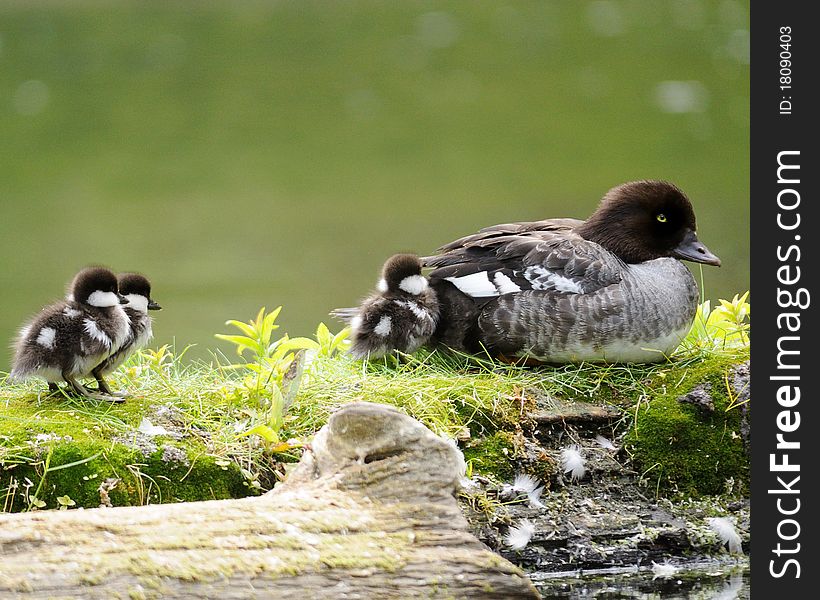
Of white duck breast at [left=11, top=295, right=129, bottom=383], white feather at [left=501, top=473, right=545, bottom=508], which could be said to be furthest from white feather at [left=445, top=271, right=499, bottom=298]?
white duck breast at [left=11, top=295, right=129, bottom=383]

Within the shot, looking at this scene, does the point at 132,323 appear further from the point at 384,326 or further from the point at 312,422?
the point at 384,326

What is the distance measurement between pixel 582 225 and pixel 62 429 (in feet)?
9.23

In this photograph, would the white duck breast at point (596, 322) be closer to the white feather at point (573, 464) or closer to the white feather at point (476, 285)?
the white feather at point (476, 285)

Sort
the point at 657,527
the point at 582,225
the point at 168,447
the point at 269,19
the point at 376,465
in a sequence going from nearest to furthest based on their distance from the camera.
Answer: the point at 376,465 → the point at 168,447 → the point at 657,527 → the point at 582,225 → the point at 269,19

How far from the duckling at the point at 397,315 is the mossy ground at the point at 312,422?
0.12m

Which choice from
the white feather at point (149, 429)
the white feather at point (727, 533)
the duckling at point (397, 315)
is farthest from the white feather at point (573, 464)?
the white feather at point (149, 429)

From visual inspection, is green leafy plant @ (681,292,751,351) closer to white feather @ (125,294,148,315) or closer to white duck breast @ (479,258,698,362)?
white duck breast @ (479,258,698,362)

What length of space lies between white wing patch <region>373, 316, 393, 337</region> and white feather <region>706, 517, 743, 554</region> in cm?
165

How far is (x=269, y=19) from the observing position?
2498cm

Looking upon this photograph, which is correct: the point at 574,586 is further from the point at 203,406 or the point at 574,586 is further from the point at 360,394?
the point at 203,406

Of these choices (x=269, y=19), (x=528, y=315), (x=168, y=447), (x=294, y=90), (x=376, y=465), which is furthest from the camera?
(x=269, y=19)

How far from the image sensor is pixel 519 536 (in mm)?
5059

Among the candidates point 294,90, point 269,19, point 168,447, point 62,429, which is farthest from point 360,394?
point 269,19

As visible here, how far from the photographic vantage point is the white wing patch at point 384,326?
5746 millimetres
